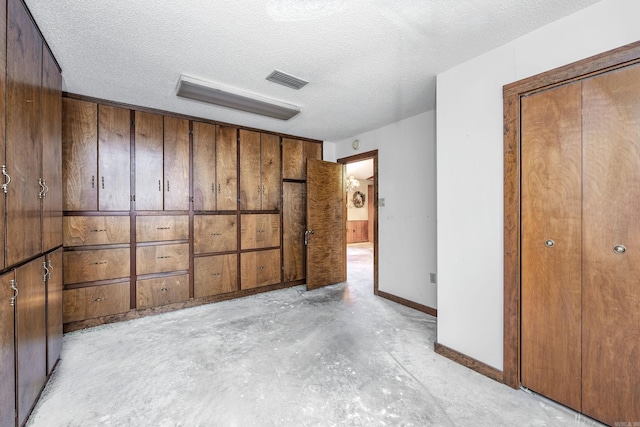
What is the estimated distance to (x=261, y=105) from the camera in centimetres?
295

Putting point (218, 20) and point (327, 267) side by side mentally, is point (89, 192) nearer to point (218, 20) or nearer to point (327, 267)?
point (218, 20)

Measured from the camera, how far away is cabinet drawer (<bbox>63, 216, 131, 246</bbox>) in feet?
9.07

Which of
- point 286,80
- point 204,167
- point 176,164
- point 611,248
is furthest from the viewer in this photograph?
point 204,167

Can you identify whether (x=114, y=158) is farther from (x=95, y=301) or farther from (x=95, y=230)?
(x=95, y=301)

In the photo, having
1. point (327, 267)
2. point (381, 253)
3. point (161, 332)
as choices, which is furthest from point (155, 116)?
point (381, 253)

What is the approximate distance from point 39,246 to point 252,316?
203cm

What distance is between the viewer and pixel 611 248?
4.94 ft

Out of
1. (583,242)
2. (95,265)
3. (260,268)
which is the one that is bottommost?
(260,268)

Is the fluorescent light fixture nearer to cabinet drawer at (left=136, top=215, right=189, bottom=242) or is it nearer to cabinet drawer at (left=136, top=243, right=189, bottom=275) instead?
cabinet drawer at (left=136, top=215, right=189, bottom=242)

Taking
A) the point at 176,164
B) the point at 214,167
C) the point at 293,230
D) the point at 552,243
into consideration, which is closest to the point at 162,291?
the point at 176,164

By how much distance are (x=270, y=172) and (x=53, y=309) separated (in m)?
2.80

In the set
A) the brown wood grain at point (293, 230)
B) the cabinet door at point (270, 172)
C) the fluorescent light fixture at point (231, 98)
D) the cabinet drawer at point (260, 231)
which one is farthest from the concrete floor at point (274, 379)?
the fluorescent light fixture at point (231, 98)

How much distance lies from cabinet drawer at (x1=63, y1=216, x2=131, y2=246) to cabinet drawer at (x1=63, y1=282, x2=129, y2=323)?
50 cm

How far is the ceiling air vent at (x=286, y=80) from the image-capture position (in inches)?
A: 91.9
